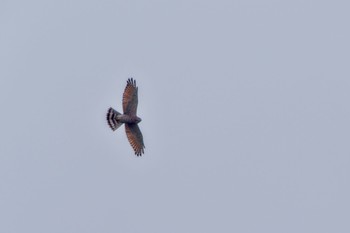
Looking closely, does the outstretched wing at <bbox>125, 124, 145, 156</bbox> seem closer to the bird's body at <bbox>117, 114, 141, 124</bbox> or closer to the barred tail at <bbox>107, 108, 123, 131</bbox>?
the bird's body at <bbox>117, 114, 141, 124</bbox>

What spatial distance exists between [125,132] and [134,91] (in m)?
2.01

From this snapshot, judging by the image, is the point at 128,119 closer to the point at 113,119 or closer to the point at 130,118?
the point at 130,118

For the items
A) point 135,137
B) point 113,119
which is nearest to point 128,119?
point 113,119

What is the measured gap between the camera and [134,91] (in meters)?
41.5

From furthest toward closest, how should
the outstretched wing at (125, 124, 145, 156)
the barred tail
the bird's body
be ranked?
the outstretched wing at (125, 124, 145, 156) → the bird's body → the barred tail

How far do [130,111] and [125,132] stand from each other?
47.3 inches

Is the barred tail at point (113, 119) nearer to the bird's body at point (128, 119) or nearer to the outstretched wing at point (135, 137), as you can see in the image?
the bird's body at point (128, 119)

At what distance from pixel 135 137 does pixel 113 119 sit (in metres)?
2.16

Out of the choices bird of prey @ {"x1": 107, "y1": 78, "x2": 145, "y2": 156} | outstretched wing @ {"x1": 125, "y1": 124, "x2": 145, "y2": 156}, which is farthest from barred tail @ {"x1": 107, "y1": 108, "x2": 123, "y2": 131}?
outstretched wing @ {"x1": 125, "y1": 124, "x2": 145, "y2": 156}

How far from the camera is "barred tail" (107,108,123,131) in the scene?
132 feet

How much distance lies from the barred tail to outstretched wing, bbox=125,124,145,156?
977mm

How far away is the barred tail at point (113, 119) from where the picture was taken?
40.1 meters

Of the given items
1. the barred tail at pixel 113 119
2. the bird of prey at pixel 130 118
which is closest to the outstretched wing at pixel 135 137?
the bird of prey at pixel 130 118

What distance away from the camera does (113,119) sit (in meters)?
40.3
